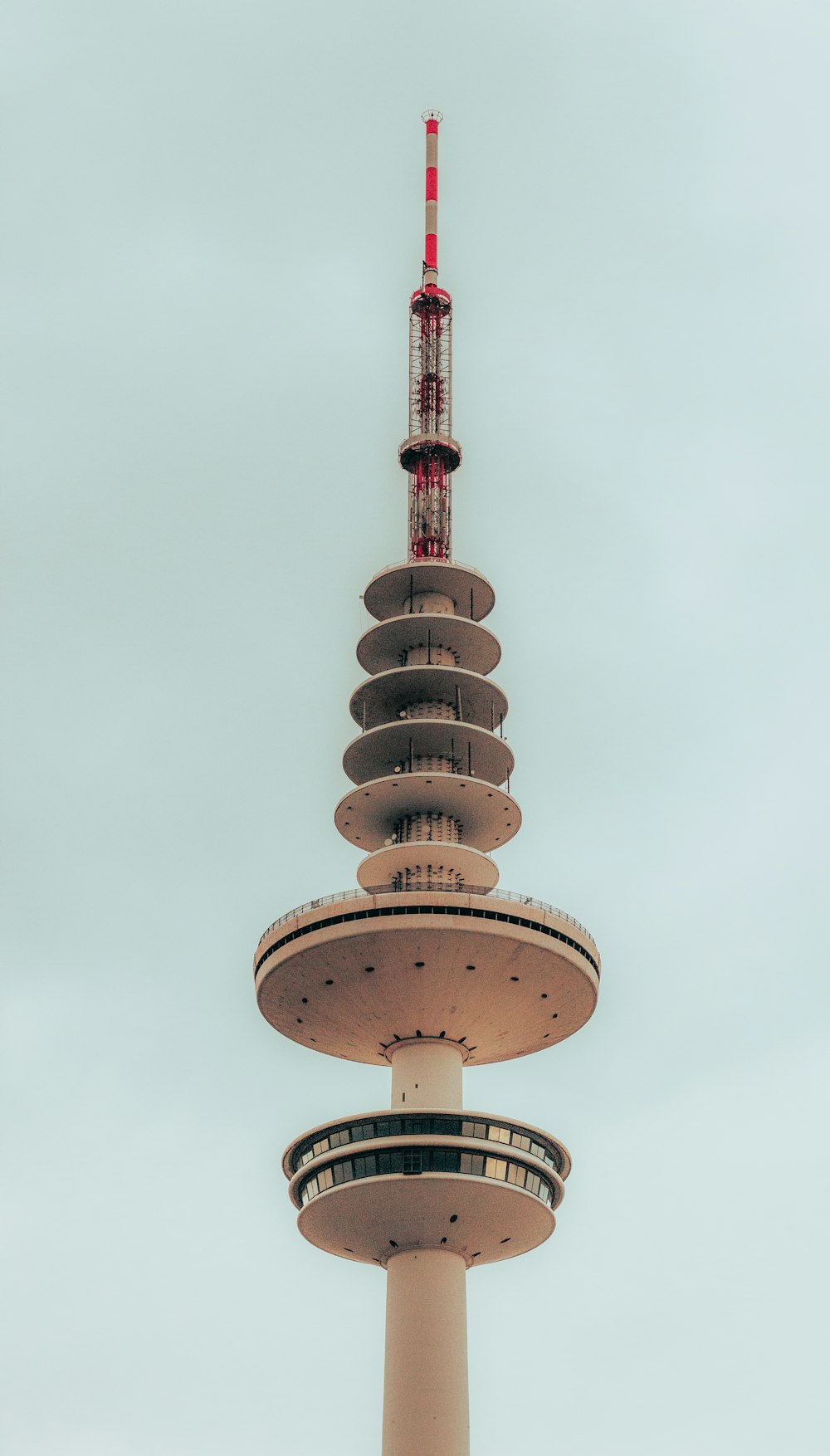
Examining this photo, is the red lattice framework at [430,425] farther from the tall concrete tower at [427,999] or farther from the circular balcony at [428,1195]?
the circular balcony at [428,1195]

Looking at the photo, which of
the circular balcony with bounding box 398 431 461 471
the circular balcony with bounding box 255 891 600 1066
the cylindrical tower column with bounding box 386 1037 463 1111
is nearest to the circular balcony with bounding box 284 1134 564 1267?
the cylindrical tower column with bounding box 386 1037 463 1111

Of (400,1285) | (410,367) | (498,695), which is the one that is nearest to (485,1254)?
(400,1285)

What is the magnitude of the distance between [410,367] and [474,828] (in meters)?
31.0

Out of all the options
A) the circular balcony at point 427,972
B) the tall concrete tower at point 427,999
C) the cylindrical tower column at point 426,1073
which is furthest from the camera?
the cylindrical tower column at point 426,1073

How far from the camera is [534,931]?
69062 millimetres

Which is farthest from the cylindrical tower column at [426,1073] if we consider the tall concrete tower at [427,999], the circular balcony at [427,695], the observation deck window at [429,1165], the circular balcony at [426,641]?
the circular balcony at [426,641]

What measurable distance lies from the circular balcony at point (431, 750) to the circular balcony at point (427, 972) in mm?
9269

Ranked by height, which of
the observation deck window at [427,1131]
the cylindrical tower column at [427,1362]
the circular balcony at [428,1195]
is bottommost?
the cylindrical tower column at [427,1362]

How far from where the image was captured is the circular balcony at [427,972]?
68250mm

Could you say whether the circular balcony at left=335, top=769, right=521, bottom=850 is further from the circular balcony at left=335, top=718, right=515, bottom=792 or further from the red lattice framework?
the red lattice framework

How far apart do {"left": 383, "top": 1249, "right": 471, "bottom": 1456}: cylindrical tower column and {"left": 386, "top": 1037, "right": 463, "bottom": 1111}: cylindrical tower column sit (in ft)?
21.8

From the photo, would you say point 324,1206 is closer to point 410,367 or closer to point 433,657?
point 433,657

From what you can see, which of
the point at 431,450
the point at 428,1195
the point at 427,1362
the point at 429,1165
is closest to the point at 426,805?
the point at 429,1165

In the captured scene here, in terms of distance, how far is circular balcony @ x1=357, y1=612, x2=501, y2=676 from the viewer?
268 feet
